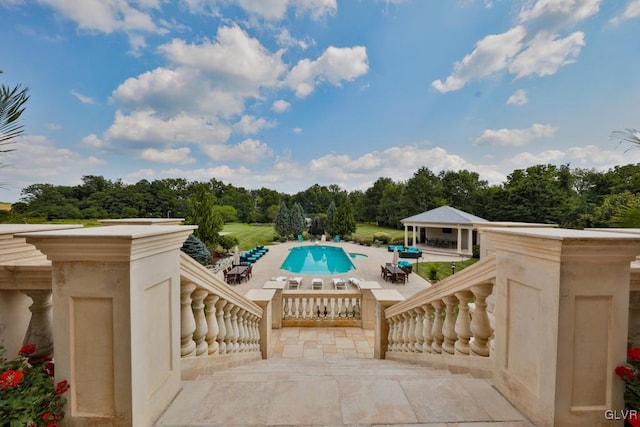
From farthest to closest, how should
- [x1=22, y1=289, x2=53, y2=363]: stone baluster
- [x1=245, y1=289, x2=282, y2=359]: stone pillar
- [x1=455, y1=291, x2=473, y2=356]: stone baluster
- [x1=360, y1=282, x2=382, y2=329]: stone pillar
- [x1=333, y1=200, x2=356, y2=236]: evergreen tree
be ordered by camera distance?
1. [x1=333, y1=200, x2=356, y2=236]: evergreen tree
2. [x1=360, y1=282, x2=382, y2=329]: stone pillar
3. [x1=245, y1=289, x2=282, y2=359]: stone pillar
4. [x1=455, y1=291, x2=473, y2=356]: stone baluster
5. [x1=22, y1=289, x2=53, y2=363]: stone baluster

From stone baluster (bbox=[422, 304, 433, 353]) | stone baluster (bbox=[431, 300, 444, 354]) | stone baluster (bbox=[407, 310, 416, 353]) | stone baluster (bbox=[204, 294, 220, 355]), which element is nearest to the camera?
stone baluster (bbox=[204, 294, 220, 355])

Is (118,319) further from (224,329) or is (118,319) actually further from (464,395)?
(464,395)

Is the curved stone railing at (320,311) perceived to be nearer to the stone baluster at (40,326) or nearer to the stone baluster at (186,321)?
the stone baluster at (186,321)

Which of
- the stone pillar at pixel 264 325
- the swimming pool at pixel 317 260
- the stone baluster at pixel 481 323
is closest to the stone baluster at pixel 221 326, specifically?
the stone pillar at pixel 264 325

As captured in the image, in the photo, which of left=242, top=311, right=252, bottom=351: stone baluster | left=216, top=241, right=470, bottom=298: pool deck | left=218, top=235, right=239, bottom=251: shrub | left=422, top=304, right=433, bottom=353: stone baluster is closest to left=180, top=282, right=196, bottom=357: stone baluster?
left=242, top=311, right=252, bottom=351: stone baluster

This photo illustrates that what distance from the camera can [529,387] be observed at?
65.6 inches

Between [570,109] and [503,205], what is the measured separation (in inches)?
828

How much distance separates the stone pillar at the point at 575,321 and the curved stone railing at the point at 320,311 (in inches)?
195

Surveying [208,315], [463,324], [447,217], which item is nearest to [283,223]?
[447,217]

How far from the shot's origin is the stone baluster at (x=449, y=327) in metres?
2.60

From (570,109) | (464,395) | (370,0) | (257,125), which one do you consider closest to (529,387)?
(464,395)

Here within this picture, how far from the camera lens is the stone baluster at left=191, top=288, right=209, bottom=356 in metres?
2.42

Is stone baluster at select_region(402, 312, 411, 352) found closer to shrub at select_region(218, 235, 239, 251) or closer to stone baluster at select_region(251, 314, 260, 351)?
stone baluster at select_region(251, 314, 260, 351)

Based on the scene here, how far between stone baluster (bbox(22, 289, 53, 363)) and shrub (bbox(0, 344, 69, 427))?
1.06 ft
